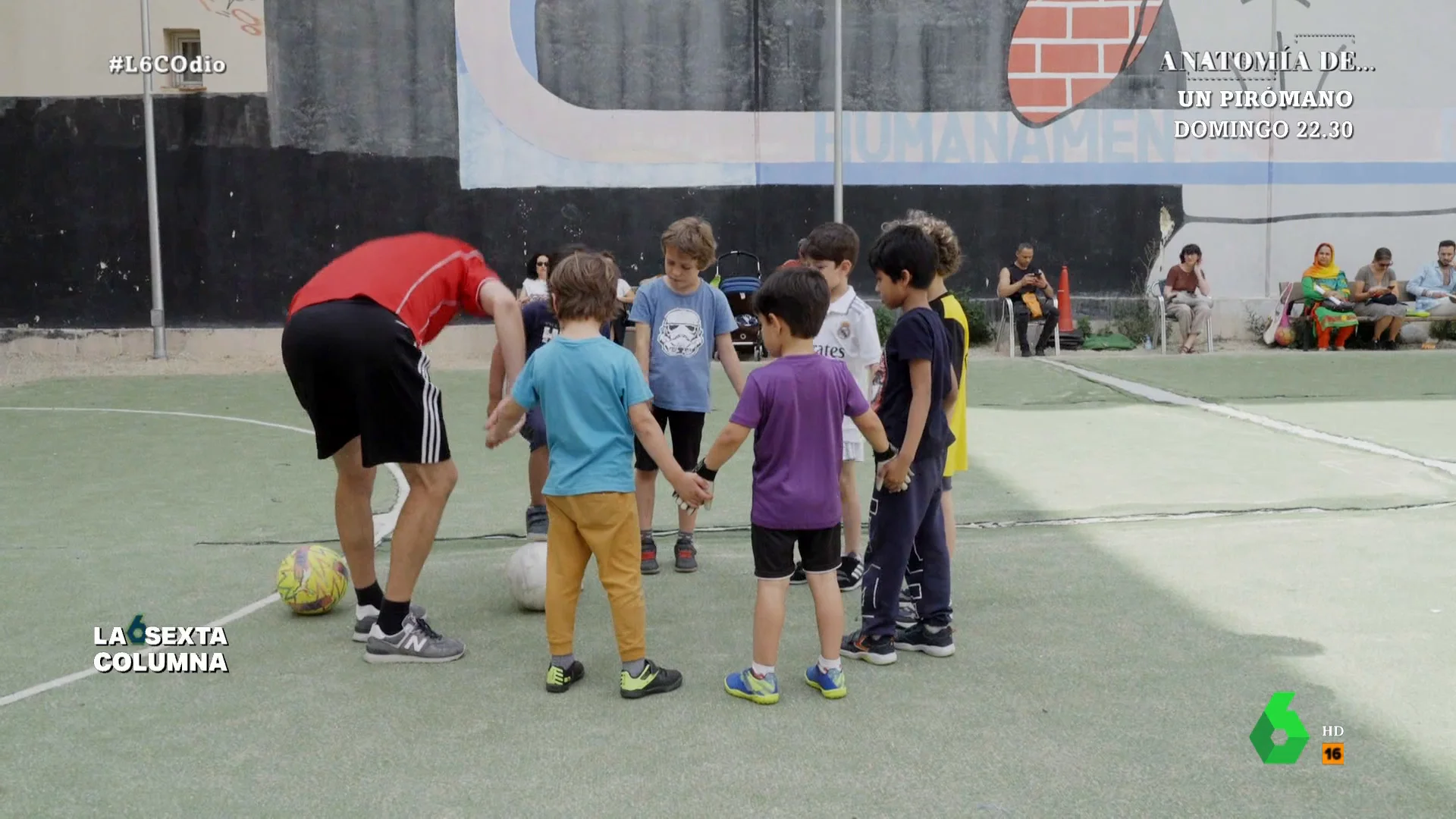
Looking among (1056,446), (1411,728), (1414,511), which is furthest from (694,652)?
(1056,446)

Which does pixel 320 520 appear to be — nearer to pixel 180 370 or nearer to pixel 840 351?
pixel 840 351

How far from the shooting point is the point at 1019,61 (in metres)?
16.5

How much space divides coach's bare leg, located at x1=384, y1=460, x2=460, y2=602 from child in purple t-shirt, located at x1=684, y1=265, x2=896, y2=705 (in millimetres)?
1042

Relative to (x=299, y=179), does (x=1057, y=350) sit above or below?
below

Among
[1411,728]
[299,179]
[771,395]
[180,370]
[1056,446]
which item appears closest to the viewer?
[1411,728]

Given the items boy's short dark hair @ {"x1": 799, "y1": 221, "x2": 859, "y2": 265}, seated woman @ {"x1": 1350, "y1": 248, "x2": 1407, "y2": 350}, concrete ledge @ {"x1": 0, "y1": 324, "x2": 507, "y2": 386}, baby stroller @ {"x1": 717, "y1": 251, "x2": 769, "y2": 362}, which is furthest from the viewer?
concrete ledge @ {"x1": 0, "y1": 324, "x2": 507, "y2": 386}

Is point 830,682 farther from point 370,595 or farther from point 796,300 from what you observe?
point 370,595

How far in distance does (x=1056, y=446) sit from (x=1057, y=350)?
677 centimetres

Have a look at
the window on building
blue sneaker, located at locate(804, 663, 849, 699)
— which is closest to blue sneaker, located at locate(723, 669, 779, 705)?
blue sneaker, located at locate(804, 663, 849, 699)

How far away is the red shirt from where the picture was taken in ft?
15.2

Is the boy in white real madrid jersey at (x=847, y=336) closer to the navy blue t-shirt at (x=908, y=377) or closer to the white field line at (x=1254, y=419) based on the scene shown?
the navy blue t-shirt at (x=908, y=377)

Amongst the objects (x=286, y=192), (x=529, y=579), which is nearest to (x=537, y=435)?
(x=529, y=579)

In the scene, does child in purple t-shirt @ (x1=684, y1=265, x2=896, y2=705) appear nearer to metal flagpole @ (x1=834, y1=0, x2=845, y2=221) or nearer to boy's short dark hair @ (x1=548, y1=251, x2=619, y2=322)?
boy's short dark hair @ (x1=548, y1=251, x2=619, y2=322)

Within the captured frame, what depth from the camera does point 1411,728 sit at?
3.89 metres
